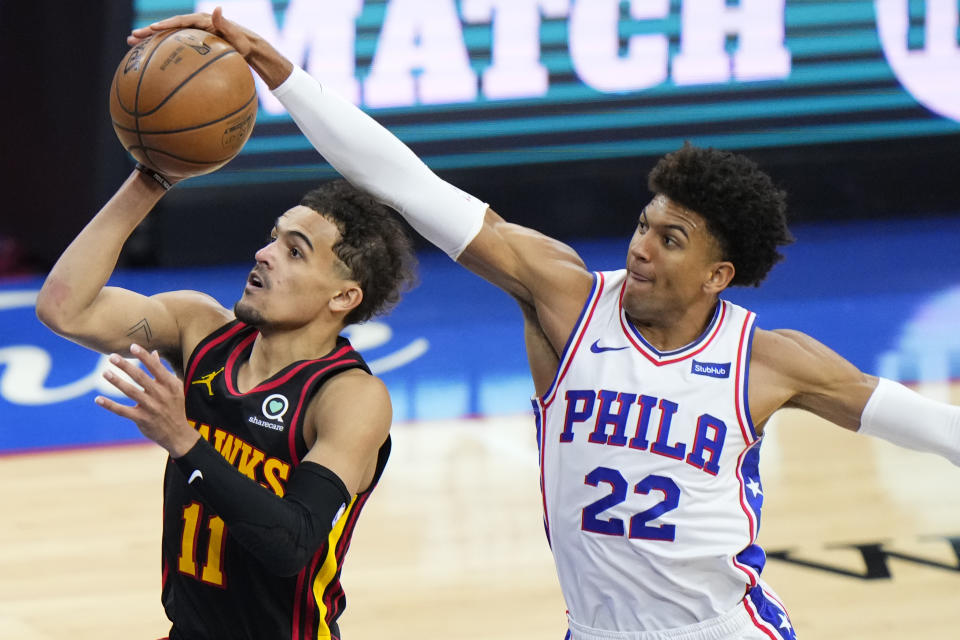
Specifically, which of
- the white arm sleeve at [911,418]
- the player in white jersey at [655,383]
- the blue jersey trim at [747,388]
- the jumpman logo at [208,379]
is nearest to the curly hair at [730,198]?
the player in white jersey at [655,383]

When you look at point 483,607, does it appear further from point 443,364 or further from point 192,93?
point 443,364

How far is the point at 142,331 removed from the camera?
339cm

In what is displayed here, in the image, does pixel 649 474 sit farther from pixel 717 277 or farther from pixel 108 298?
pixel 108 298

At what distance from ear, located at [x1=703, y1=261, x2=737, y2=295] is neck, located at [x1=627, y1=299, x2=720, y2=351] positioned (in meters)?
0.04

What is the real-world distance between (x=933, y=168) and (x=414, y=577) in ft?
25.4

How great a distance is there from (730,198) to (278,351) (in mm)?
1252

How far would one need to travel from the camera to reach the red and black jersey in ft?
10.4

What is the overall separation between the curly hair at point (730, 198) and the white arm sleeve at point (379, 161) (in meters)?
0.54

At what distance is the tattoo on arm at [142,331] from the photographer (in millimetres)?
3367

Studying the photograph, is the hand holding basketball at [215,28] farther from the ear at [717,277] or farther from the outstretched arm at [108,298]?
the ear at [717,277]

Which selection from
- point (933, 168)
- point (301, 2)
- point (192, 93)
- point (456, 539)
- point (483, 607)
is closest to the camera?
point (192, 93)

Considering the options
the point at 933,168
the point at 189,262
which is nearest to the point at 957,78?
the point at 933,168

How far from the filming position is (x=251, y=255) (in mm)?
10391

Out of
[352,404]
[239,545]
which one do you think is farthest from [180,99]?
[239,545]
